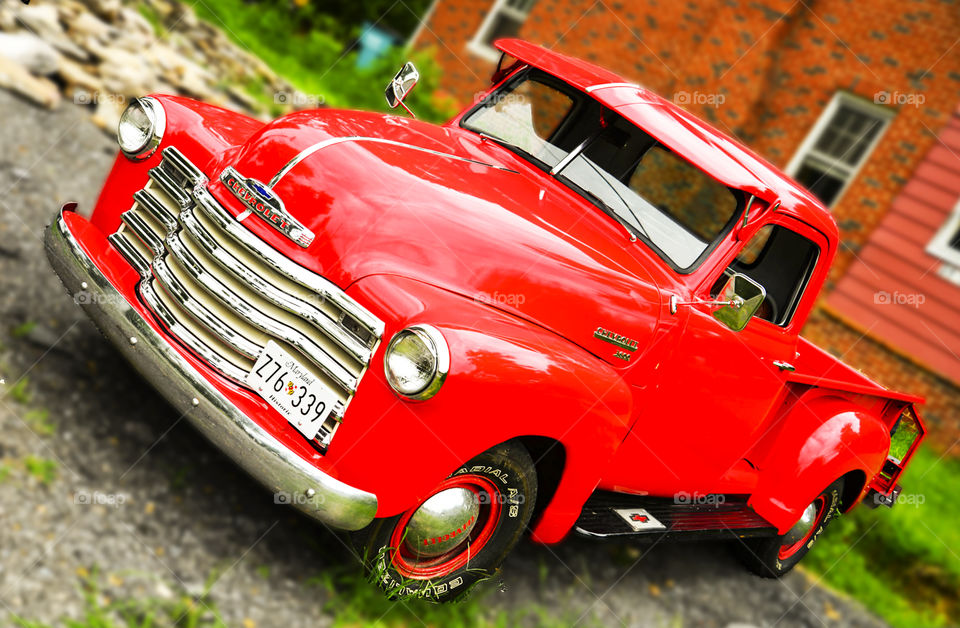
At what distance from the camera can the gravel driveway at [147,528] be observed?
10.3 ft

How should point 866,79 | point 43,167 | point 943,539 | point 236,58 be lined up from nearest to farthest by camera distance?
1. point 43,167
2. point 943,539
3. point 236,58
4. point 866,79

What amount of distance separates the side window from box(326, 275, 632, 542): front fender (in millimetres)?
1797

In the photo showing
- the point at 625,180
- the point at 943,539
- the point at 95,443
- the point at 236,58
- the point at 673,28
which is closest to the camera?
the point at 95,443

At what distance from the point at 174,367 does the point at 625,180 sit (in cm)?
239

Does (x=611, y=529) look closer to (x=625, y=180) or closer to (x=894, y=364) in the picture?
(x=625, y=180)

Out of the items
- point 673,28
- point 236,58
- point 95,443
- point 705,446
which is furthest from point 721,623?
point 673,28

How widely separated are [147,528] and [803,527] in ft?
13.1

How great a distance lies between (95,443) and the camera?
3656 mm

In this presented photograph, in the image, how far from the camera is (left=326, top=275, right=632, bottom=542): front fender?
3.00 m

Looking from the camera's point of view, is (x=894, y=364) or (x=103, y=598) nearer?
(x=103, y=598)

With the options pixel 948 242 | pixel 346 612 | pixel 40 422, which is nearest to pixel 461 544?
pixel 346 612

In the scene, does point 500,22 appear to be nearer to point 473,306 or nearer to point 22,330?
point 22,330

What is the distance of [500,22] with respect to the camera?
46.5 ft

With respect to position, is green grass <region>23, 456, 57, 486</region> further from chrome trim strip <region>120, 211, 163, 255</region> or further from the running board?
the running board
